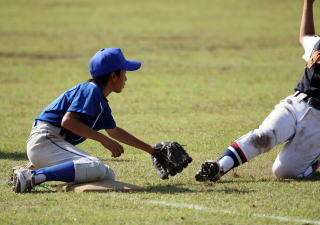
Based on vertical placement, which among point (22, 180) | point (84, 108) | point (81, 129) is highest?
point (84, 108)

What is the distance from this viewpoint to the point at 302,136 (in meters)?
7.49

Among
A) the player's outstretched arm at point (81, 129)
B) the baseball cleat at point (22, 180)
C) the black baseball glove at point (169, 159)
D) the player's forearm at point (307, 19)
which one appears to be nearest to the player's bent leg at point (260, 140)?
the black baseball glove at point (169, 159)

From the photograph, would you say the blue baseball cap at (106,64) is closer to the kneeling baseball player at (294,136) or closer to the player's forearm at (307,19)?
the kneeling baseball player at (294,136)

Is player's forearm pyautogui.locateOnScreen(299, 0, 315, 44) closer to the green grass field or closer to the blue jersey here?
the green grass field

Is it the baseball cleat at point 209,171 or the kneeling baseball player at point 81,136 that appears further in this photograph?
the baseball cleat at point 209,171

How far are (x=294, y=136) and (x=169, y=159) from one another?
1.30 meters

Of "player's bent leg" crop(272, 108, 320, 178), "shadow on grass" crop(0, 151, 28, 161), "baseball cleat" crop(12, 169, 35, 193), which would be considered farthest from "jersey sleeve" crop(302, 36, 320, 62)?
"shadow on grass" crop(0, 151, 28, 161)

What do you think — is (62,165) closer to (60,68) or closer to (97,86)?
(97,86)

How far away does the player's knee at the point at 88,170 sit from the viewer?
22.5 feet

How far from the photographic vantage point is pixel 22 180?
673cm

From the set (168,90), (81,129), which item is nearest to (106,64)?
(81,129)

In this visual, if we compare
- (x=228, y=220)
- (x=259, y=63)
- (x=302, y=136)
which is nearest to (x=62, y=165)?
(x=228, y=220)

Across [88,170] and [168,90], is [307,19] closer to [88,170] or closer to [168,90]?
[88,170]

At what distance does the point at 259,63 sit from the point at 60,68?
5.38 meters
